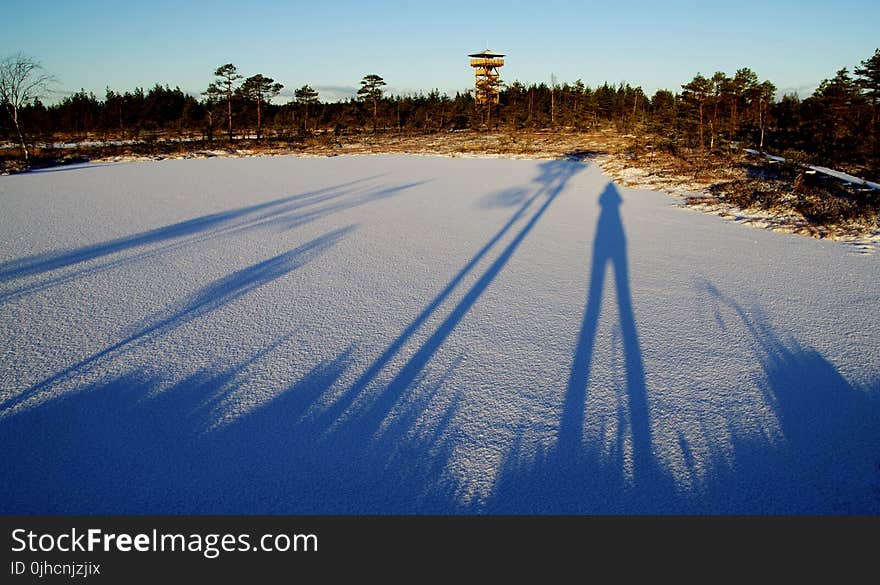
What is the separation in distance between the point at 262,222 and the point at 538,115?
55.2 metres

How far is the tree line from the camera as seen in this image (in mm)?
22672

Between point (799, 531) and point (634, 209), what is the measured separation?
10553 millimetres

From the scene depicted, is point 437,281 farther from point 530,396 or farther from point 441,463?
point 441,463

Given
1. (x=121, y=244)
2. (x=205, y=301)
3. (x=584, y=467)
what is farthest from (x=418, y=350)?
(x=121, y=244)

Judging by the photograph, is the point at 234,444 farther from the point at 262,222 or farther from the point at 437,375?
the point at 262,222

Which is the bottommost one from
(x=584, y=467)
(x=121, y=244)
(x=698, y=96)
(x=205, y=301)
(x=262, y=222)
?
(x=584, y=467)

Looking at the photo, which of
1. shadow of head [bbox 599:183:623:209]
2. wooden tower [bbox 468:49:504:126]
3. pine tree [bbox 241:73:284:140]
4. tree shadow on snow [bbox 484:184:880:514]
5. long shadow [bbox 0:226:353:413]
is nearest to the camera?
tree shadow on snow [bbox 484:184:880:514]

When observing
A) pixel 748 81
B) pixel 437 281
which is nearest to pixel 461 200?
pixel 437 281

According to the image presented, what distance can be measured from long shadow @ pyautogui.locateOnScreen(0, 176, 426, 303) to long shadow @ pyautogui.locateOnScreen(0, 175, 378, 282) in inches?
6.5

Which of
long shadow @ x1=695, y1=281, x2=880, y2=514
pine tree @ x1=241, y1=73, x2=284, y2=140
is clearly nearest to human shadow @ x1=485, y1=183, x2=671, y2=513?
long shadow @ x1=695, y1=281, x2=880, y2=514

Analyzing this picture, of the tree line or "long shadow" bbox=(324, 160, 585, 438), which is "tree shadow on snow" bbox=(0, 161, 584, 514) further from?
the tree line

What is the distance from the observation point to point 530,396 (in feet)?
12.2

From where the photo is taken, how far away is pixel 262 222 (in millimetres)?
10375

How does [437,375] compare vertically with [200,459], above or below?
above
